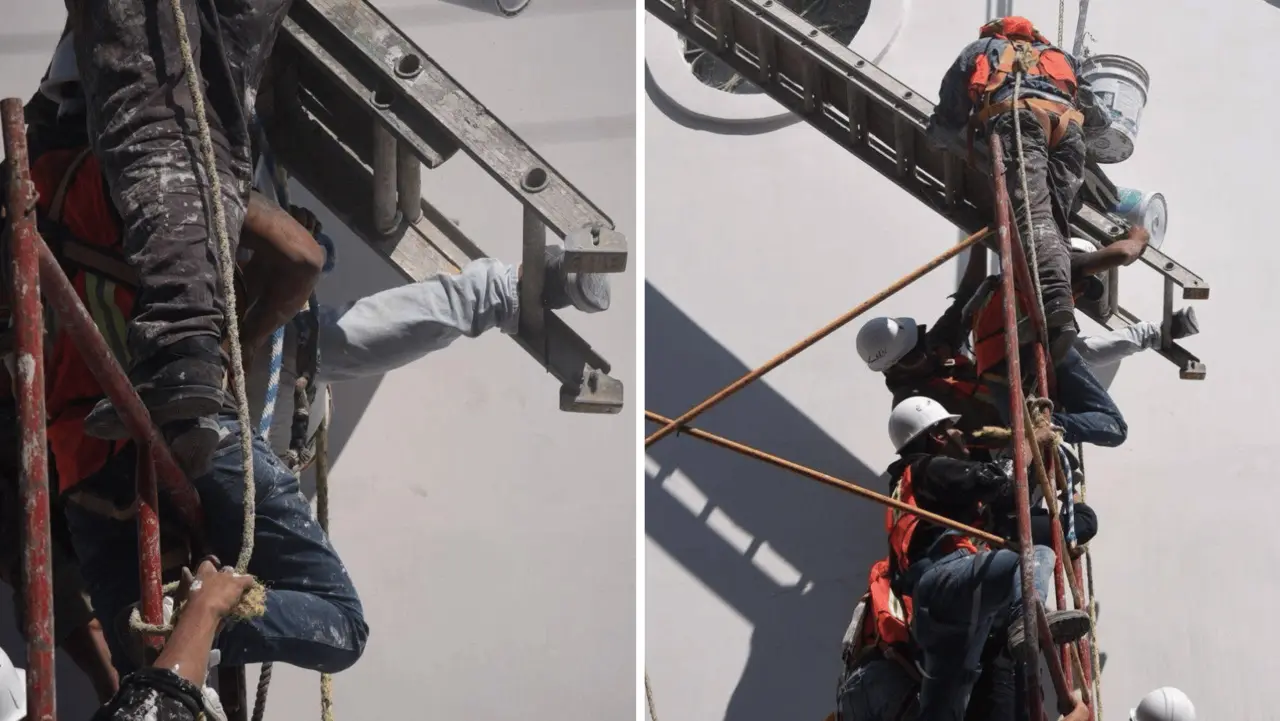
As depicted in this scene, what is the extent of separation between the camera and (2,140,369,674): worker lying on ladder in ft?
19.3

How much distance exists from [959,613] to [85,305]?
3.15 metres

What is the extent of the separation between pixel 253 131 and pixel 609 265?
3.64 ft

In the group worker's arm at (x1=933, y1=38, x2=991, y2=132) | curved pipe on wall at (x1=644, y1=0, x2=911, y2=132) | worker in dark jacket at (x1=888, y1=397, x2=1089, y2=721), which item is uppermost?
curved pipe on wall at (x1=644, y1=0, x2=911, y2=132)

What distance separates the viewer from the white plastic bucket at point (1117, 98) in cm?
958

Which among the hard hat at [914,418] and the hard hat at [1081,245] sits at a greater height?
the hard hat at [1081,245]

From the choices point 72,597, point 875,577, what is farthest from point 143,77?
point 875,577

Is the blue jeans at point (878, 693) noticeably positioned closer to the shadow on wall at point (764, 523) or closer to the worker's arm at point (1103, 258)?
the shadow on wall at point (764, 523)

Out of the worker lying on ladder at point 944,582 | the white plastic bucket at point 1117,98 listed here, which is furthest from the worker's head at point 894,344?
the white plastic bucket at point 1117,98

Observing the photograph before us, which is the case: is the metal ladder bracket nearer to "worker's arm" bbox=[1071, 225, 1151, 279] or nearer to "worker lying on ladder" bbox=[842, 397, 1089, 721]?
"worker lying on ladder" bbox=[842, 397, 1089, 721]

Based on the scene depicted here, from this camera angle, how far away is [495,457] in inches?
323

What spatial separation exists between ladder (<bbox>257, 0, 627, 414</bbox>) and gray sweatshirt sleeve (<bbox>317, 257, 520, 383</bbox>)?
0.31 feet

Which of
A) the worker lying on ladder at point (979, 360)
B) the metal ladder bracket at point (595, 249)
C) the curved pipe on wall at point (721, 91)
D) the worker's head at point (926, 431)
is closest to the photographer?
the metal ladder bracket at point (595, 249)

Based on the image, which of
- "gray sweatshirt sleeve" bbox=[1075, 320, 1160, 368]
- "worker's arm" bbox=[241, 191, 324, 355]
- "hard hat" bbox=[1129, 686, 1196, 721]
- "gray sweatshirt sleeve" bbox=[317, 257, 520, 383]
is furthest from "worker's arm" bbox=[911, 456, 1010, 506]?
"worker's arm" bbox=[241, 191, 324, 355]

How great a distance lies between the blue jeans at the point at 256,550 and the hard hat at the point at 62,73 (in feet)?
3.31
